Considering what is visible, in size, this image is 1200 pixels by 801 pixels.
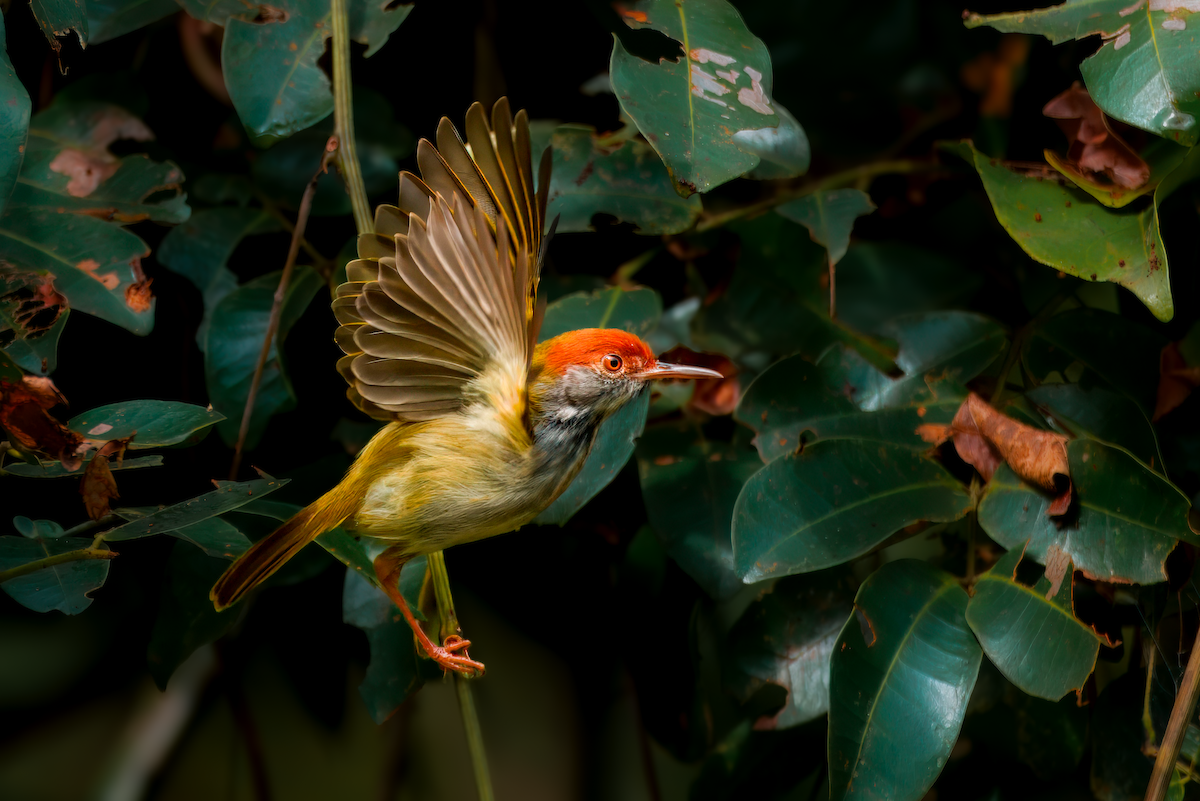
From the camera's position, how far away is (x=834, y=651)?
1.03m

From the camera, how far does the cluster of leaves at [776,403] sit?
3.34 feet

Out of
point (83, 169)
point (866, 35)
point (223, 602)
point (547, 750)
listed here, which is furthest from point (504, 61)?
point (547, 750)

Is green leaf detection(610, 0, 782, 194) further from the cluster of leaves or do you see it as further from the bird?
the bird

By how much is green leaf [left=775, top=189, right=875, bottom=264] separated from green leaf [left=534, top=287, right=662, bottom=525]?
266mm

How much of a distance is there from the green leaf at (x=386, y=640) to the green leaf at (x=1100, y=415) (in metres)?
0.90

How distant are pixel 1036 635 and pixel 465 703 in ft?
2.19

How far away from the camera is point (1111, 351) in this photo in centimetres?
129

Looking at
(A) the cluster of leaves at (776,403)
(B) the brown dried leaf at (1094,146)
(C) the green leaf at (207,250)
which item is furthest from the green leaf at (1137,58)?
(C) the green leaf at (207,250)

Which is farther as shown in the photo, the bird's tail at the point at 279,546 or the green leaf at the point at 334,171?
the green leaf at the point at 334,171

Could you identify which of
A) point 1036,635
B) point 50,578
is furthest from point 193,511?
point 1036,635

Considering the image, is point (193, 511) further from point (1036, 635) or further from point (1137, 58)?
point (1137, 58)

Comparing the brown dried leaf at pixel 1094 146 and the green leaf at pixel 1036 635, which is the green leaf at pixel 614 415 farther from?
the brown dried leaf at pixel 1094 146

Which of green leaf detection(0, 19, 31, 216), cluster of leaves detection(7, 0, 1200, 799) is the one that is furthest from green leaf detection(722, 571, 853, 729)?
green leaf detection(0, 19, 31, 216)

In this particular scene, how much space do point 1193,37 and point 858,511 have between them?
710 mm
